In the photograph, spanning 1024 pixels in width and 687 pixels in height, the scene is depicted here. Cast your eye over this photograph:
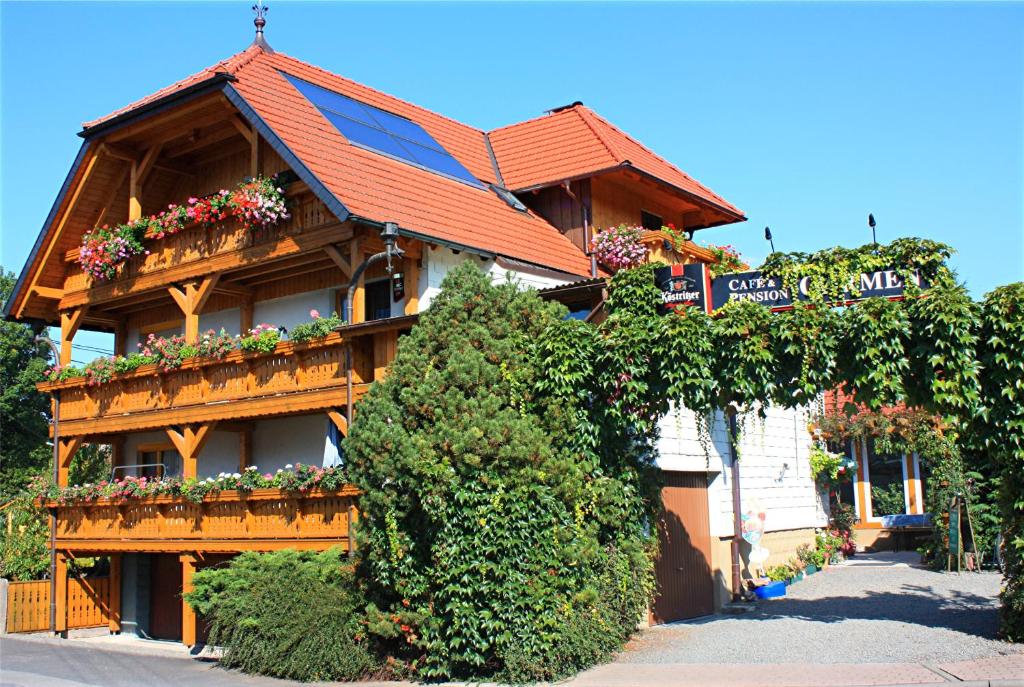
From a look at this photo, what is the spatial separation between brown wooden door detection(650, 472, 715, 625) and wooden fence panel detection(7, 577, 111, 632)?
11.9 meters

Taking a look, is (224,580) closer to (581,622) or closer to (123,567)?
(581,622)

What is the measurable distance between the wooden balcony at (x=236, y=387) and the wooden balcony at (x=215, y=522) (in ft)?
4.60

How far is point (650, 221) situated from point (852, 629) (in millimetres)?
11061

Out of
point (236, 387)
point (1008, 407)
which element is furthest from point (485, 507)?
→ point (236, 387)

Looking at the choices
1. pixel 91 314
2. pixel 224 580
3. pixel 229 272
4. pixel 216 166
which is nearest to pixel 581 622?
pixel 224 580

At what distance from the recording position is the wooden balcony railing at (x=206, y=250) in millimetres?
16266

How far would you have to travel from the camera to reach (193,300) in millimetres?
18219

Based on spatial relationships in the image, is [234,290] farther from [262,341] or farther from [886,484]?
[886,484]

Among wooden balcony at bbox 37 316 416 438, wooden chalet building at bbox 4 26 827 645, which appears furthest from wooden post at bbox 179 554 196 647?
wooden balcony at bbox 37 316 416 438

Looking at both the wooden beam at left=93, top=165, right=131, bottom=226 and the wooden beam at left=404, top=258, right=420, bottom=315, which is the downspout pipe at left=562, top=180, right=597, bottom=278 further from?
the wooden beam at left=93, top=165, right=131, bottom=226

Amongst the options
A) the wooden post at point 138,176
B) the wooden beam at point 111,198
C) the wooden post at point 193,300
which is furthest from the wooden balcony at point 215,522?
the wooden beam at point 111,198

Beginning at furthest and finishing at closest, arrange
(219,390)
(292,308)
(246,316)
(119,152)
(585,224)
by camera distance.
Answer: (585,224) < (119,152) < (246,316) < (292,308) < (219,390)

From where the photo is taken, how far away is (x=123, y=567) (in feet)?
69.9

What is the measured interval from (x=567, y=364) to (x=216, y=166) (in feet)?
33.6
